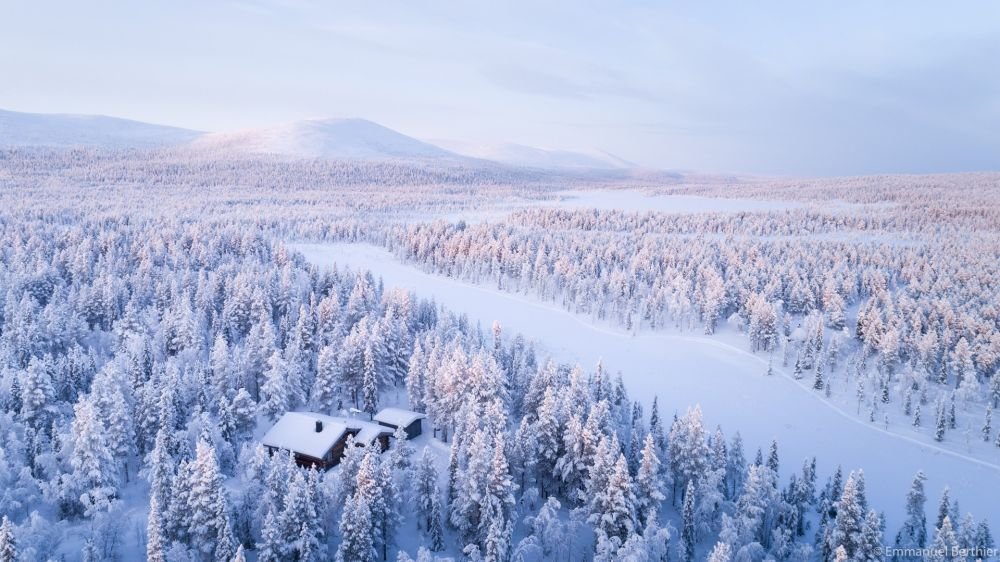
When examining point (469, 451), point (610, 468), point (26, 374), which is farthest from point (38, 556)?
point (610, 468)

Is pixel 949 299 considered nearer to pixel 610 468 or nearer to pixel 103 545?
pixel 610 468

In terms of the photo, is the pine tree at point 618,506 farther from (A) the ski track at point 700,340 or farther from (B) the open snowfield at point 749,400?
(A) the ski track at point 700,340

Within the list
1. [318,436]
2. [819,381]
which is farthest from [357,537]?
[819,381]

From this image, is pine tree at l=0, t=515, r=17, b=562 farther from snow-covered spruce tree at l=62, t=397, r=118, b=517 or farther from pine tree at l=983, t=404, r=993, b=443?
pine tree at l=983, t=404, r=993, b=443

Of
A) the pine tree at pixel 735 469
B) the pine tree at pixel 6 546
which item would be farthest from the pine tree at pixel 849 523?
the pine tree at pixel 6 546

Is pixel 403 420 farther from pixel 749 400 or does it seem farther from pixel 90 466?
pixel 749 400

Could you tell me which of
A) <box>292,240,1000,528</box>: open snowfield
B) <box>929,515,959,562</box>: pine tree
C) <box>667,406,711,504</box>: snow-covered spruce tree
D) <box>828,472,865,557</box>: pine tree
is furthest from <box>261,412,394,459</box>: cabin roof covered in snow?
<box>929,515,959,562</box>: pine tree
